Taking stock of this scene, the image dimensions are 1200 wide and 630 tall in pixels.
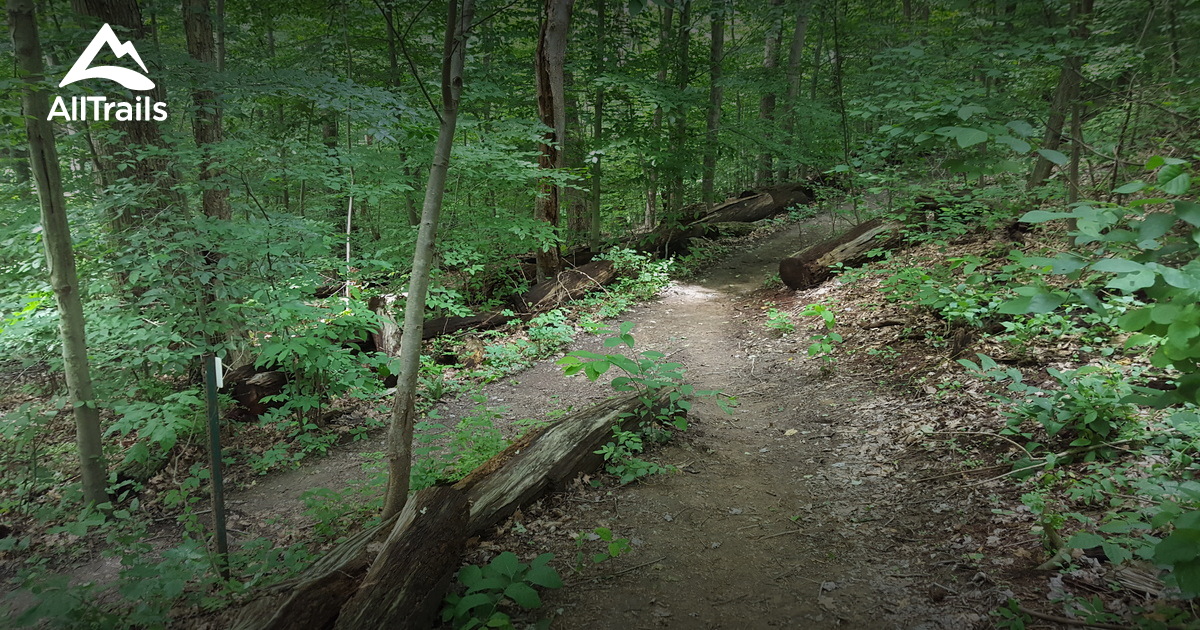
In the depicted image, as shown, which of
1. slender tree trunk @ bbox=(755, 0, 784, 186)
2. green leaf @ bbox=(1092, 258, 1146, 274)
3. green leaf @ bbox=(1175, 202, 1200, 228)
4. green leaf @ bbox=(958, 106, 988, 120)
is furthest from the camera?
slender tree trunk @ bbox=(755, 0, 784, 186)

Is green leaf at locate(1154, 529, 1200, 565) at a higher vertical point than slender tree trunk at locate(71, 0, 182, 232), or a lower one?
lower

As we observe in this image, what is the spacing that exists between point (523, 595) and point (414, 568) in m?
0.62

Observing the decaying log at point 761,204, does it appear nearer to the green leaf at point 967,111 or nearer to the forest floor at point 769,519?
the forest floor at point 769,519

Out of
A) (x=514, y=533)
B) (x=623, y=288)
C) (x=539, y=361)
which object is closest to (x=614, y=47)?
(x=623, y=288)

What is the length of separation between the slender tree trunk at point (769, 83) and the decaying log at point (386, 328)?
28.2ft

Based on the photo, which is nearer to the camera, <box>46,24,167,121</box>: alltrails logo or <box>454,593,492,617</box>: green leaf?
<box>454,593,492,617</box>: green leaf

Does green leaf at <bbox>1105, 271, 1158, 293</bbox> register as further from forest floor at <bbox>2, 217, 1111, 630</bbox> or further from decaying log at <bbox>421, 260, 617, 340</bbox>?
decaying log at <bbox>421, 260, 617, 340</bbox>

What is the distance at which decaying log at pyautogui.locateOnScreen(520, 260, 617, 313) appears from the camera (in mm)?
9969

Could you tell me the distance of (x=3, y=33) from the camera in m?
5.75

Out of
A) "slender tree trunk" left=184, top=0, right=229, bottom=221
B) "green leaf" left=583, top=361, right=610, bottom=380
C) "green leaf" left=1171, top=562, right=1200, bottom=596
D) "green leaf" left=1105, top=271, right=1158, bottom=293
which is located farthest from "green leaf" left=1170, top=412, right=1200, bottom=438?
"slender tree trunk" left=184, top=0, right=229, bottom=221

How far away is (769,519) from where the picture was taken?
3.61 metres

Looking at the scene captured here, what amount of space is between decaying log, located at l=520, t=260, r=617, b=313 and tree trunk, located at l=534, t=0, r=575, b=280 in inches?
29.6

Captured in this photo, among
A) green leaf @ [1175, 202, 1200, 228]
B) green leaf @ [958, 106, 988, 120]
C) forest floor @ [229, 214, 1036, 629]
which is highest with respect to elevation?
green leaf @ [958, 106, 988, 120]

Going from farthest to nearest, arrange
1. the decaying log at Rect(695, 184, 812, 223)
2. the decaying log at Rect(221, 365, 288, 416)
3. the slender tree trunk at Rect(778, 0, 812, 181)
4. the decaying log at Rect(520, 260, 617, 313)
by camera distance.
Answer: the decaying log at Rect(695, 184, 812, 223) < the slender tree trunk at Rect(778, 0, 812, 181) < the decaying log at Rect(520, 260, 617, 313) < the decaying log at Rect(221, 365, 288, 416)
